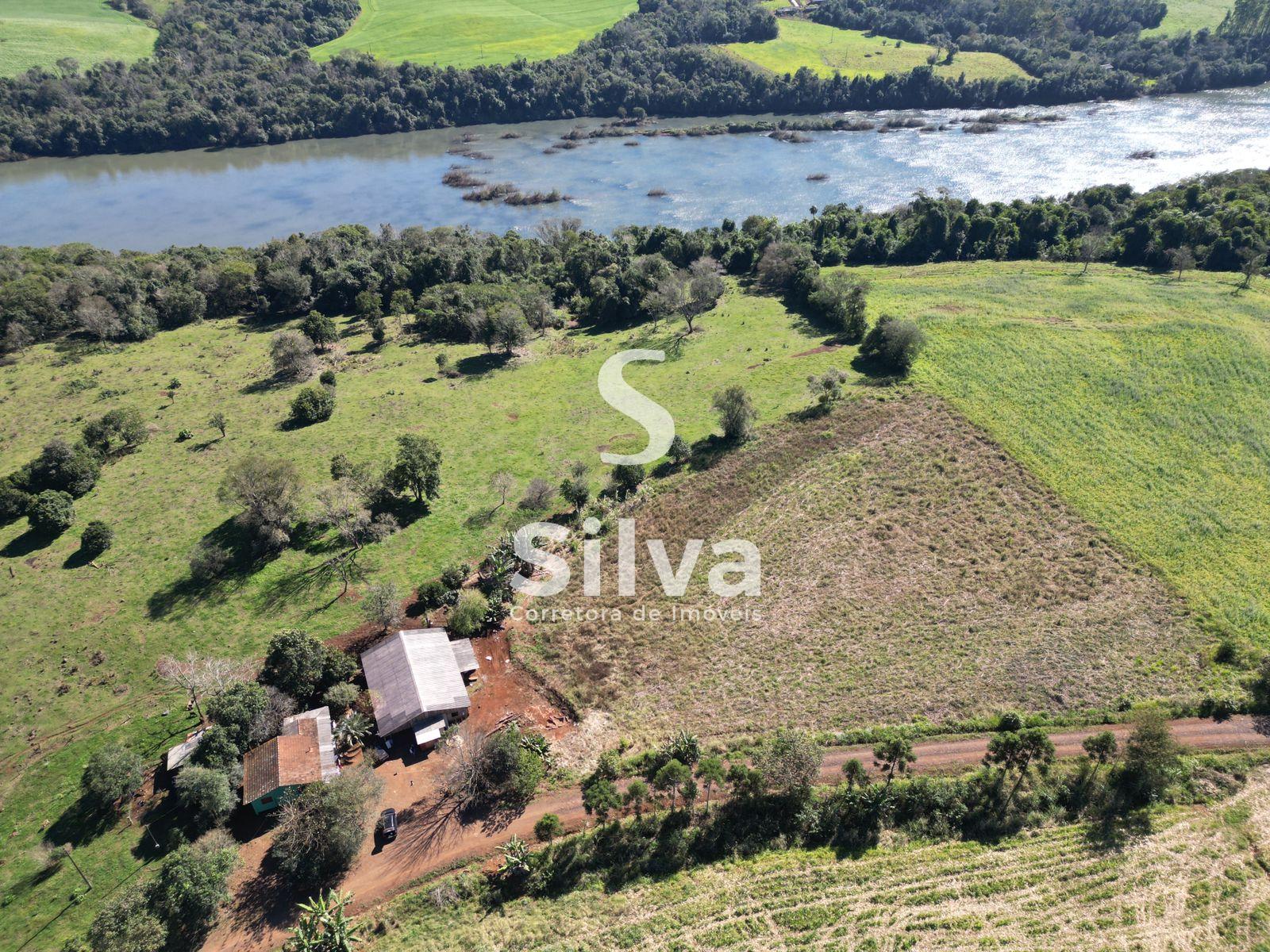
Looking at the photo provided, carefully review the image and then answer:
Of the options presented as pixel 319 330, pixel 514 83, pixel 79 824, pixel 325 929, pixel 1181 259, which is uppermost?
pixel 514 83

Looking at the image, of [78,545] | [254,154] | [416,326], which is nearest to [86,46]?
[254,154]

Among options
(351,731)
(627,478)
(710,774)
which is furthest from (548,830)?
(627,478)

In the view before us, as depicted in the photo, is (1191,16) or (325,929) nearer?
(325,929)

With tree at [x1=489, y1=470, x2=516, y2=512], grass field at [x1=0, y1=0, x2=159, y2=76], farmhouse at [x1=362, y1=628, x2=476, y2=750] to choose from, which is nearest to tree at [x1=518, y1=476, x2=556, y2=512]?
tree at [x1=489, y1=470, x2=516, y2=512]

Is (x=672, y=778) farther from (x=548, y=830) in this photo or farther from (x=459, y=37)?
(x=459, y=37)

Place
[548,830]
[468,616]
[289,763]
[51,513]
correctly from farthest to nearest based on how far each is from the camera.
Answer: [51,513] → [468,616] → [289,763] → [548,830]

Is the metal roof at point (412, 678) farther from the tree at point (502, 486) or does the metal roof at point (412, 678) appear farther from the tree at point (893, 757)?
the tree at point (893, 757)
